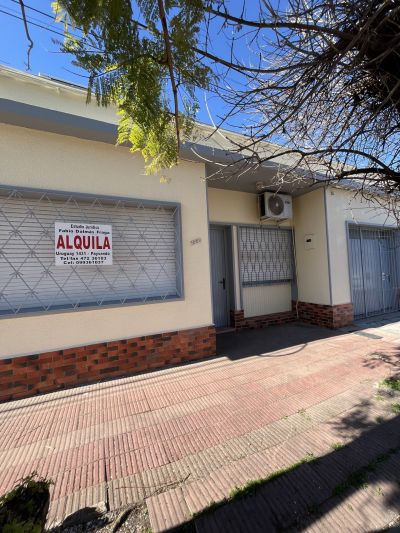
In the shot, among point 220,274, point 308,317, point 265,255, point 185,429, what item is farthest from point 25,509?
point 308,317

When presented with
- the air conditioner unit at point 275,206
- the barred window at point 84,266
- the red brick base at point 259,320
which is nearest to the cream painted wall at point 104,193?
the barred window at point 84,266

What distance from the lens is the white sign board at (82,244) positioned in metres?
3.70

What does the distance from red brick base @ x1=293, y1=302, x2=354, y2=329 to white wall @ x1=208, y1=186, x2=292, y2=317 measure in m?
0.59

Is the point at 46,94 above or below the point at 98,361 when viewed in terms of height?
above

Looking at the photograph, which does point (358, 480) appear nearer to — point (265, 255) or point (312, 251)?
point (265, 255)

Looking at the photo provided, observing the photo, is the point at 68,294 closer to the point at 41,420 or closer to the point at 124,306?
the point at 124,306

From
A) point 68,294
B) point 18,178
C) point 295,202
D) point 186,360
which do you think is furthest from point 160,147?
point 295,202

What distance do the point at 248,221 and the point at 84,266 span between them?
13.5ft

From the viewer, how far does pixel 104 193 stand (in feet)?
13.0

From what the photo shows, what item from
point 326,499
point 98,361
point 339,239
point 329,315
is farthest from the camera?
point 339,239

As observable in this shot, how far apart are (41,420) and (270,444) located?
2415 mm

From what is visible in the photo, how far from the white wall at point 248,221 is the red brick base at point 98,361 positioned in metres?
2.24

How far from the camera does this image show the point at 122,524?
1679 mm

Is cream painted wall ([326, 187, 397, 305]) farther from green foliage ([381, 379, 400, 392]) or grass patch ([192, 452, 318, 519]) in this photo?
grass patch ([192, 452, 318, 519])
